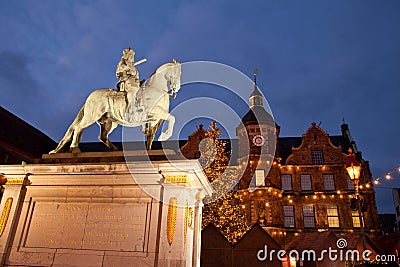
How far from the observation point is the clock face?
29.3m

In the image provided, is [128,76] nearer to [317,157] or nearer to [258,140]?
[258,140]

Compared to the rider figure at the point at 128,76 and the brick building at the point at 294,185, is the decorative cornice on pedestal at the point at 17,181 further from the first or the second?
the brick building at the point at 294,185

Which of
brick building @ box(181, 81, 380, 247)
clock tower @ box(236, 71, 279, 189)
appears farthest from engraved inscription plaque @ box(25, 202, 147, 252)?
clock tower @ box(236, 71, 279, 189)

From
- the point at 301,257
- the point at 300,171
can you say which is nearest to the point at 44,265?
the point at 301,257

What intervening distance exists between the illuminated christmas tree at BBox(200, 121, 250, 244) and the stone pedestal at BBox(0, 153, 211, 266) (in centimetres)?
1398

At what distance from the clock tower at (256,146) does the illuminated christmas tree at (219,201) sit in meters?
4.37

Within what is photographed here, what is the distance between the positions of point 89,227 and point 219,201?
1634cm

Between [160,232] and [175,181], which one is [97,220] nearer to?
[160,232]

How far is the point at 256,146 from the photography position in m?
29.4

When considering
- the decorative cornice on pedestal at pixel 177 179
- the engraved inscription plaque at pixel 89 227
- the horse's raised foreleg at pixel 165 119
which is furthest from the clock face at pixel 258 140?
the engraved inscription plaque at pixel 89 227

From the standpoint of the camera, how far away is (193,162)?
6516 millimetres

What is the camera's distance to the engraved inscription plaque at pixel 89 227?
20.8ft

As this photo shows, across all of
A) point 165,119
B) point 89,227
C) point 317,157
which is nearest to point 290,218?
point 317,157

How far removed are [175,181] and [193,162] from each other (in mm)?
582
